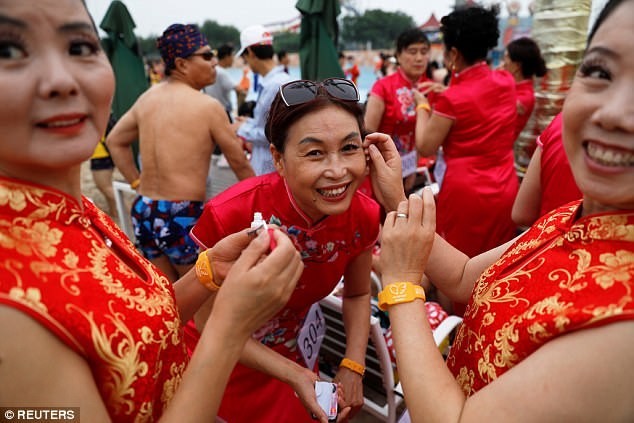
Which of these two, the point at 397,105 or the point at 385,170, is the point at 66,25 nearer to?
the point at 385,170

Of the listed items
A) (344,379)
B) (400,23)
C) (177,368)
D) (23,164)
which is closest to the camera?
(23,164)

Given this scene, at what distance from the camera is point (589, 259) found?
101cm

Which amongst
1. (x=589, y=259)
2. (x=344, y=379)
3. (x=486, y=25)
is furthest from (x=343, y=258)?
(x=486, y=25)

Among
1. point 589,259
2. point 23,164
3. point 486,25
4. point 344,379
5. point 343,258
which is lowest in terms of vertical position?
point 344,379

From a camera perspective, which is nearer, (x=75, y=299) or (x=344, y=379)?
(x=75, y=299)

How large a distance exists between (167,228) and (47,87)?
2506 mm

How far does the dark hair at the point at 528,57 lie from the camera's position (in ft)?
14.8

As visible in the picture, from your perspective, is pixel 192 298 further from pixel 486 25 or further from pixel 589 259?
pixel 486 25

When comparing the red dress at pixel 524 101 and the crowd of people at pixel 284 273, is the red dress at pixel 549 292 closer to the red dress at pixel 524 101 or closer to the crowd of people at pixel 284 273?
the crowd of people at pixel 284 273

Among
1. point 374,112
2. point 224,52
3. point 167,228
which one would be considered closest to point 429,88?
point 374,112

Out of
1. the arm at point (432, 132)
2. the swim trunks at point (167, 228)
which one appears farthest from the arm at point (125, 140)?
the arm at point (432, 132)

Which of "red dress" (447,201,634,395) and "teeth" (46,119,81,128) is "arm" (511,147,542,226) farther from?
"teeth" (46,119,81,128)

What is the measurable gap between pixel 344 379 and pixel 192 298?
2.87 ft

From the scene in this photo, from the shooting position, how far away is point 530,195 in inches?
97.0
